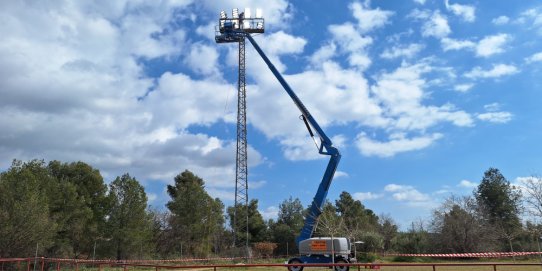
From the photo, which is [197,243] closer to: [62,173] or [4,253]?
[62,173]

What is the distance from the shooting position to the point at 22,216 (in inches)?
1436

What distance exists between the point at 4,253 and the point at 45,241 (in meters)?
3.13

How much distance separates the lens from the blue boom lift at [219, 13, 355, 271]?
82.9 feet

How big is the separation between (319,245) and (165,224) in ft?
157

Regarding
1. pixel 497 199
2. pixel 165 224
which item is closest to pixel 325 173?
pixel 165 224

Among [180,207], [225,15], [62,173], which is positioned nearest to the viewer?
[225,15]

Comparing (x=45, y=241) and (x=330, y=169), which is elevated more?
(x=330, y=169)

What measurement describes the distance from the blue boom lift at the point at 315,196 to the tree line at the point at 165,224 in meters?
2.62

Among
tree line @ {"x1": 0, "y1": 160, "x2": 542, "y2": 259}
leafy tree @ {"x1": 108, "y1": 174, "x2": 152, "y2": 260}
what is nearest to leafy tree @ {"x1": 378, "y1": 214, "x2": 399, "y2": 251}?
tree line @ {"x1": 0, "y1": 160, "x2": 542, "y2": 259}

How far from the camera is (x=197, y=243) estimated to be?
5812 cm

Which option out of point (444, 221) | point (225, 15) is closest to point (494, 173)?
point (444, 221)

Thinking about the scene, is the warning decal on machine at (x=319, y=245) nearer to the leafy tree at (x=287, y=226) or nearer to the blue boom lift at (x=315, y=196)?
the blue boom lift at (x=315, y=196)

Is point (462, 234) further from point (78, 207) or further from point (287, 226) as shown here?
point (78, 207)

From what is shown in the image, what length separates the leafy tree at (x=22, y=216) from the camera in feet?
118
